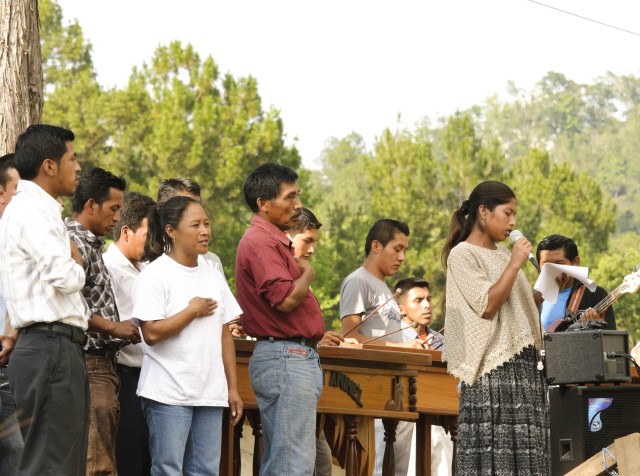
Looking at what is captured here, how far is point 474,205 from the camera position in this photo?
641 cm

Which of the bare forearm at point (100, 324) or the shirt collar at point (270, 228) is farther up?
the shirt collar at point (270, 228)

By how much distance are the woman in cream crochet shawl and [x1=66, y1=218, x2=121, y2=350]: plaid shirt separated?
1.86m

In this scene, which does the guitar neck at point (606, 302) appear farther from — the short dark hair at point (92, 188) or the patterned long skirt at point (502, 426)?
the short dark hair at point (92, 188)

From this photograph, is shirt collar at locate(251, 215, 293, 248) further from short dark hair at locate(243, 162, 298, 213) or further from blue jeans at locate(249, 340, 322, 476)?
blue jeans at locate(249, 340, 322, 476)

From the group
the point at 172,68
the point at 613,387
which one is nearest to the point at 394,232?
the point at 613,387

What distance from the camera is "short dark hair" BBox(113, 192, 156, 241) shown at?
254 inches

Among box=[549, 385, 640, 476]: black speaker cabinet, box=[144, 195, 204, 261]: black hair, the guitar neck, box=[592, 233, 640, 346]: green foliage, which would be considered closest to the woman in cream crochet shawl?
box=[549, 385, 640, 476]: black speaker cabinet

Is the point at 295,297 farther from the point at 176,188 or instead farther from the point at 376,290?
the point at 376,290

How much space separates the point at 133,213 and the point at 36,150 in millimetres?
1454

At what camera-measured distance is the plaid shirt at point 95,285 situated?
5.69 metres

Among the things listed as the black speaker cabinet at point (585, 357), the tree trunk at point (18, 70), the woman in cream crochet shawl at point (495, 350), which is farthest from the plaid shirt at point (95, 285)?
the black speaker cabinet at point (585, 357)

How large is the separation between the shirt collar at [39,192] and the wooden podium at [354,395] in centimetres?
161

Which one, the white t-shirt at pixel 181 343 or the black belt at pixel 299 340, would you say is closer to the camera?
the white t-shirt at pixel 181 343

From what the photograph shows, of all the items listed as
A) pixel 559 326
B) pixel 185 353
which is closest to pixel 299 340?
pixel 185 353
